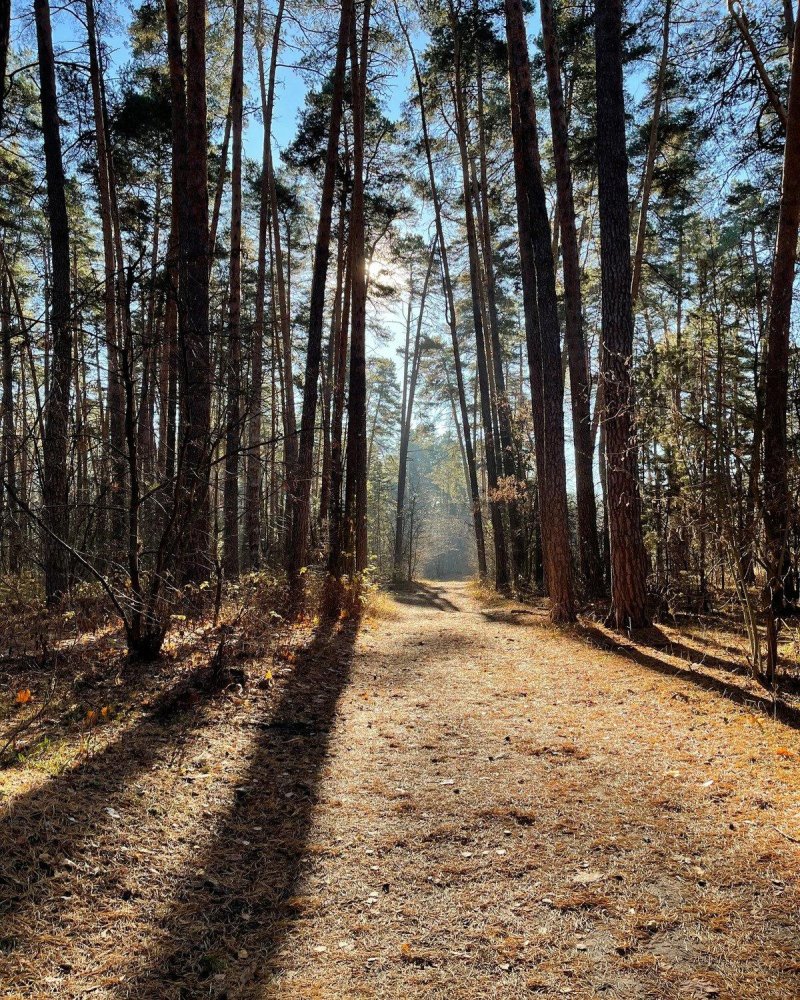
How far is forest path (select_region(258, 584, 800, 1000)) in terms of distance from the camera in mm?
2006

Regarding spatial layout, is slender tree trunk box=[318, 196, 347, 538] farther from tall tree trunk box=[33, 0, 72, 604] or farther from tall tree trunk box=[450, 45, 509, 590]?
tall tree trunk box=[33, 0, 72, 604]

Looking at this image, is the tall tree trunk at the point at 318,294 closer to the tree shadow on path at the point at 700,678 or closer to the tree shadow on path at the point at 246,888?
the tree shadow on path at the point at 700,678

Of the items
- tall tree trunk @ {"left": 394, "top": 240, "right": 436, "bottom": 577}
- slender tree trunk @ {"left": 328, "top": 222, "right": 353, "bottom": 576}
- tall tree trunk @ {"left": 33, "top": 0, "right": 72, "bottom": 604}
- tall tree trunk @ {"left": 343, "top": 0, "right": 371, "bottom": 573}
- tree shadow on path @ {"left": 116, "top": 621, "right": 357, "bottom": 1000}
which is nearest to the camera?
tree shadow on path @ {"left": 116, "top": 621, "right": 357, "bottom": 1000}

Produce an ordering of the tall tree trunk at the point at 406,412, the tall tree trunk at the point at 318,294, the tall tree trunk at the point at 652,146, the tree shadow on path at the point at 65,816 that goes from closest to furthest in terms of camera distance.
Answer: the tree shadow on path at the point at 65,816
the tall tree trunk at the point at 318,294
the tall tree trunk at the point at 652,146
the tall tree trunk at the point at 406,412

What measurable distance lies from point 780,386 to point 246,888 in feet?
17.5

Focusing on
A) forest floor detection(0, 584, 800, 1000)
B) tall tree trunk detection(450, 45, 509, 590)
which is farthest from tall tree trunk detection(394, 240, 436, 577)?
forest floor detection(0, 584, 800, 1000)

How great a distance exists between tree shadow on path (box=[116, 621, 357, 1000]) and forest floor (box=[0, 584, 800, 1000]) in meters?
0.01

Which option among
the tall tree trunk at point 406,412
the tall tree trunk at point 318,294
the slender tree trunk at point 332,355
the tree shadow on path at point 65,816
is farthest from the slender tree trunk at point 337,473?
the tall tree trunk at point 406,412

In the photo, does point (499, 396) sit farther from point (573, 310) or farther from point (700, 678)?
point (700, 678)

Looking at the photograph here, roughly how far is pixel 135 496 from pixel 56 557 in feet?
6.22

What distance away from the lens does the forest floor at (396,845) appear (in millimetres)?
2008

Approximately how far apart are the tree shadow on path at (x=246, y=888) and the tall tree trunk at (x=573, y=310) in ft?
21.9

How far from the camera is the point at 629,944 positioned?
2.11 metres

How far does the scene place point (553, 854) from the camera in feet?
8.84
